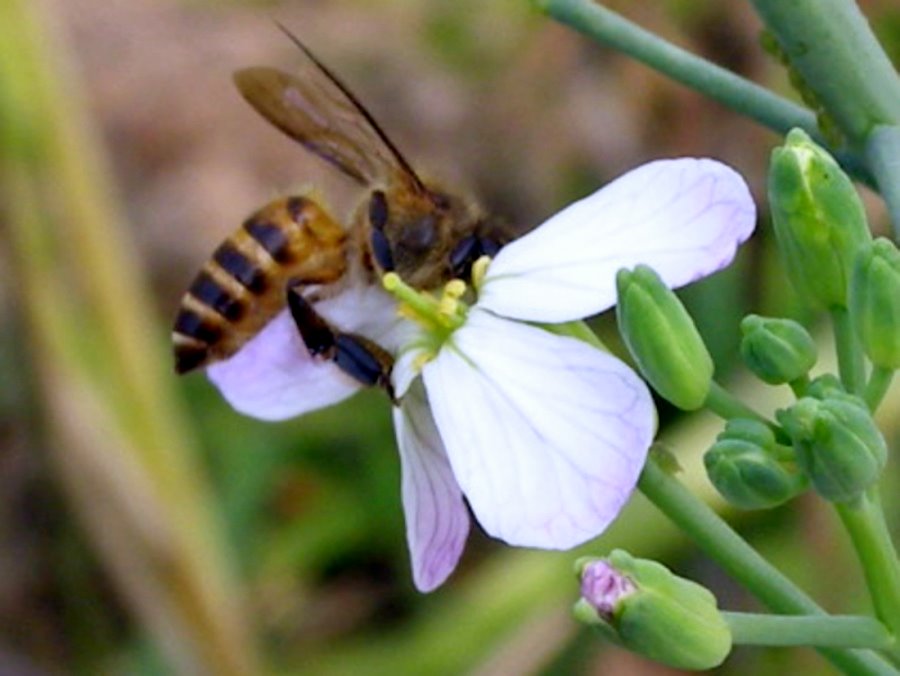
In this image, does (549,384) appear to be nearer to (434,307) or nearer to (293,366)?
(434,307)

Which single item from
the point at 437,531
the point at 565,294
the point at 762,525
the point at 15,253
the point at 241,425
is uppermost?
the point at 565,294

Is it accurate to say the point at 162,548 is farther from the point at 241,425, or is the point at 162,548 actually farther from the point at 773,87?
the point at 773,87

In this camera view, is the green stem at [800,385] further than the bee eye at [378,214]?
No

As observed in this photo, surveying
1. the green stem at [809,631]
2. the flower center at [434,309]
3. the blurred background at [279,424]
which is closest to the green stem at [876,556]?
the green stem at [809,631]

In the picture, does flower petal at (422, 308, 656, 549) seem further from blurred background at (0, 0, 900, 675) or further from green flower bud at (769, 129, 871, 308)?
blurred background at (0, 0, 900, 675)

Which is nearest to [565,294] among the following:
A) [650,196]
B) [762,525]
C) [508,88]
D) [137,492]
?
[650,196]

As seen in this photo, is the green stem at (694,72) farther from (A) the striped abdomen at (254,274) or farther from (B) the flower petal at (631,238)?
(A) the striped abdomen at (254,274)
